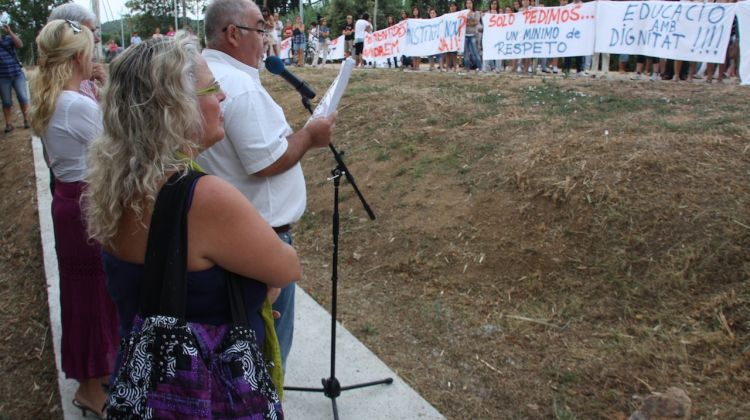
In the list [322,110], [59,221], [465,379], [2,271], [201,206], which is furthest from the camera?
[2,271]

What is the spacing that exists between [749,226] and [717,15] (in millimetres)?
6553

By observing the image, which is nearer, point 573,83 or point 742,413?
point 742,413

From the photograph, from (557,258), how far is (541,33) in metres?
8.39

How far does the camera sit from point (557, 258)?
4.20 meters

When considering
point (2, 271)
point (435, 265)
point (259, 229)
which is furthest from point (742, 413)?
point (2, 271)

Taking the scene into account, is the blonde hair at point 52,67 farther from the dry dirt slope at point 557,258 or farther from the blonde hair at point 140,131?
the dry dirt slope at point 557,258

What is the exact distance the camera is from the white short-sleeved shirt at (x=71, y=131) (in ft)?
9.21

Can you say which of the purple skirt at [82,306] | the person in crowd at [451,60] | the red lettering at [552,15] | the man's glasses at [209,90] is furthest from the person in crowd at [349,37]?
the man's glasses at [209,90]

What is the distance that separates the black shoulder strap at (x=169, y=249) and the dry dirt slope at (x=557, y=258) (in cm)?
199

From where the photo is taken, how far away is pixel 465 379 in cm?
338

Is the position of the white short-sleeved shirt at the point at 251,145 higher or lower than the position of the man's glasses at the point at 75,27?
lower

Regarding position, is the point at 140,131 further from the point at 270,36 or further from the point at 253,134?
the point at 270,36

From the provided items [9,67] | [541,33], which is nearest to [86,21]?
[9,67]

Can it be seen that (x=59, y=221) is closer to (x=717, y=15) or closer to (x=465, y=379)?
(x=465, y=379)
